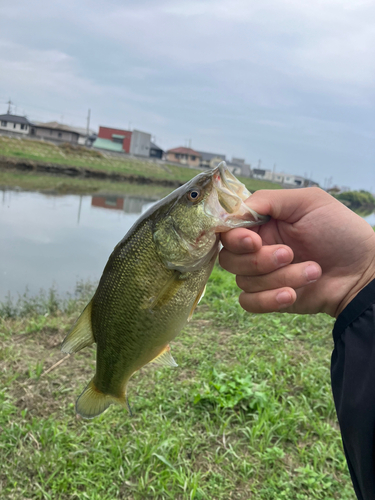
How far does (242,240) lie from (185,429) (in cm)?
252

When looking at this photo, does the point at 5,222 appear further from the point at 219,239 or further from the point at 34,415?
the point at 219,239

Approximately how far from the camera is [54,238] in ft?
44.5

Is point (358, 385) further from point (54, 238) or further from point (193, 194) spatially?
point (54, 238)

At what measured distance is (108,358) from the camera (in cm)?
214

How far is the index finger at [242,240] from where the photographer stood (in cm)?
195

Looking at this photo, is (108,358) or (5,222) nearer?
(108,358)

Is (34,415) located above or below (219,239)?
below

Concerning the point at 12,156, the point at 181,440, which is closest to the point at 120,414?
the point at 181,440

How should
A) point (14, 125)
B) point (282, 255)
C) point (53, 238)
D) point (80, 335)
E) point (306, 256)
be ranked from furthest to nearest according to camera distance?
point (14, 125) → point (53, 238) → point (306, 256) → point (80, 335) → point (282, 255)

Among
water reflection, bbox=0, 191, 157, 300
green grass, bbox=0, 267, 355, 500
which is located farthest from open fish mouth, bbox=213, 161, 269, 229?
water reflection, bbox=0, 191, 157, 300

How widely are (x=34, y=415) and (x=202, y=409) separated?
5.51ft

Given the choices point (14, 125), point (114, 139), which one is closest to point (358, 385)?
point (14, 125)

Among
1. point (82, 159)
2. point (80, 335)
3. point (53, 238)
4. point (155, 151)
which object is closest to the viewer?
point (80, 335)

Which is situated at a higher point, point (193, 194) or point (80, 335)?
point (193, 194)
